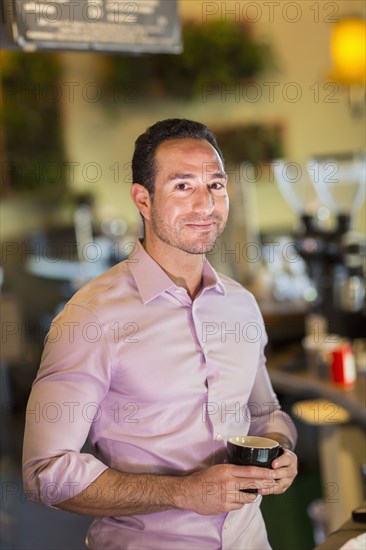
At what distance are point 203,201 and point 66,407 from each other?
465 millimetres

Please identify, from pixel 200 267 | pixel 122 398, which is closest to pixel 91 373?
pixel 122 398

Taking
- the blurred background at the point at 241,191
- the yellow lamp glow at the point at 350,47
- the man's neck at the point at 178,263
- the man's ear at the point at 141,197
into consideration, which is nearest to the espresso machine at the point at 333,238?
the blurred background at the point at 241,191

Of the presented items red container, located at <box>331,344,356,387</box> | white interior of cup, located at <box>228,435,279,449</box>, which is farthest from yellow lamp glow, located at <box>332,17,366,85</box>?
white interior of cup, located at <box>228,435,279,449</box>

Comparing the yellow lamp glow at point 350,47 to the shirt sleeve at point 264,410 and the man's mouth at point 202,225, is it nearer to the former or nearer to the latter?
Answer: the shirt sleeve at point 264,410

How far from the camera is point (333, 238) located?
376 cm

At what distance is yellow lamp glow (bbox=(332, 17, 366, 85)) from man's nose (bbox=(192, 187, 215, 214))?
3661 millimetres

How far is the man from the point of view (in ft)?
5.20

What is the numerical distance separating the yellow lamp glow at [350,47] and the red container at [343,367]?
242 cm

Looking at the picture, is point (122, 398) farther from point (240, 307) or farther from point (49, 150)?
point (49, 150)

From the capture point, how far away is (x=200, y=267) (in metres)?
1.80

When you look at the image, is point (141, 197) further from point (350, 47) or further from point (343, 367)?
point (350, 47)

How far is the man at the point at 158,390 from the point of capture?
5.20ft

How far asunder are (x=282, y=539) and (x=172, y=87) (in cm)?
507

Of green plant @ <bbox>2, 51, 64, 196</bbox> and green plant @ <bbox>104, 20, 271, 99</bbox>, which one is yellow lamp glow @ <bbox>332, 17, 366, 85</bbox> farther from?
green plant @ <bbox>2, 51, 64, 196</bbox>
